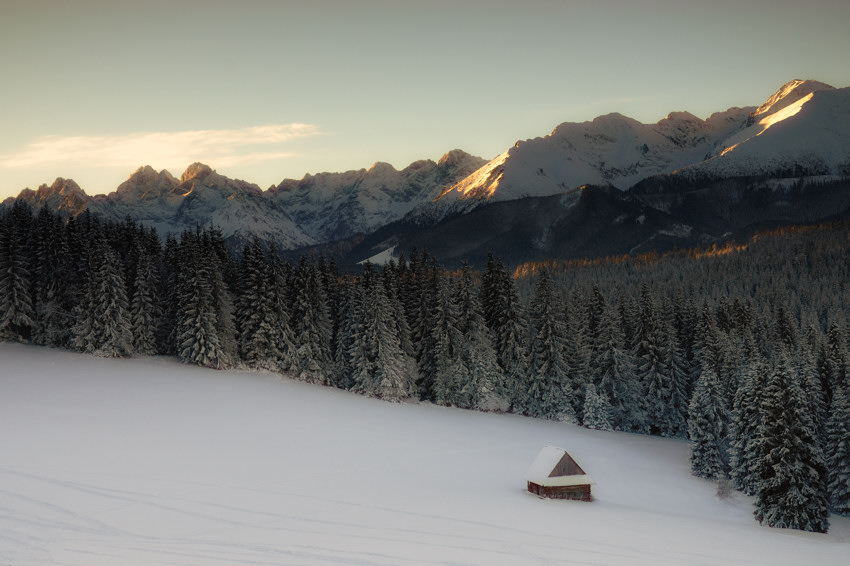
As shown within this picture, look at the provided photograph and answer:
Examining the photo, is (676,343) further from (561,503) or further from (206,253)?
(206,253)

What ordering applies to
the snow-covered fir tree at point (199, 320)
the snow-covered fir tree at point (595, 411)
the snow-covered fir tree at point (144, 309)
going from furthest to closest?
the snow-covered fir tree at point (595, 411), the snow-covered fir tree at point (144, 309), the snow-covered fir tree at point (199, 320)

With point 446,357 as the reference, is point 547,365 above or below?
below

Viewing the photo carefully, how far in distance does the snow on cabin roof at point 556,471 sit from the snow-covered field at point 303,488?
135cm

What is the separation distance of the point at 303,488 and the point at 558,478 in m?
14.2

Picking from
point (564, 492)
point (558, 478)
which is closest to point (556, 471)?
point (558, 478)

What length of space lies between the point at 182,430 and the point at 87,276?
30.1m

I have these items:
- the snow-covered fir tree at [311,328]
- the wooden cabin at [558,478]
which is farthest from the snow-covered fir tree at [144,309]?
the wooden cabin at [558,478]

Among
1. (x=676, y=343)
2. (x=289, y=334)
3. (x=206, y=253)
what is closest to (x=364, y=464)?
(x=289, y=334)

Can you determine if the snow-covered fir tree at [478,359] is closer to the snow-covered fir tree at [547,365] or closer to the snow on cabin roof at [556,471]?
the snow-covered fir tree at [547,365]

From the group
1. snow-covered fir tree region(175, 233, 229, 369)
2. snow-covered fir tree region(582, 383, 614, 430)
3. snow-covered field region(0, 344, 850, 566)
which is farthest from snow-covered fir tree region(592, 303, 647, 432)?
snow-covered fir tree region(175, 233, 229, 369)

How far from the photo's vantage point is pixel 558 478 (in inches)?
1430

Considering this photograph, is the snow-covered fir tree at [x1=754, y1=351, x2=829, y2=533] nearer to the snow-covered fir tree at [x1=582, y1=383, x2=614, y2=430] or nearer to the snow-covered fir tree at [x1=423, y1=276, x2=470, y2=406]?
the snow-covered fir tree at [x1=582, y1=383, x2=614, y2=430]

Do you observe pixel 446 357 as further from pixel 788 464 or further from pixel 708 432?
pixel 788 464

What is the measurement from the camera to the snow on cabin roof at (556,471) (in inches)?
1421
